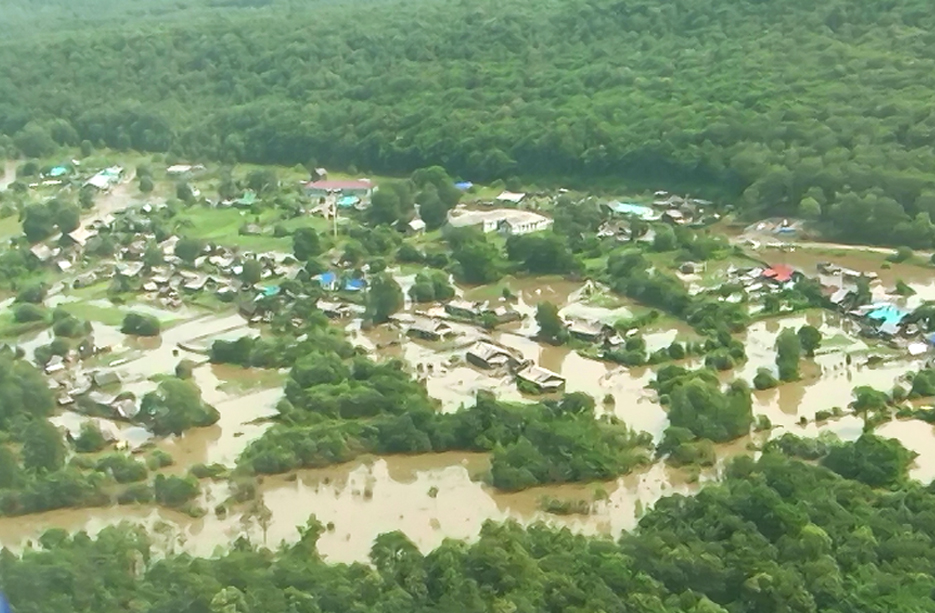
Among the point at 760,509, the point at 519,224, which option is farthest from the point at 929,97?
the point at 760,509

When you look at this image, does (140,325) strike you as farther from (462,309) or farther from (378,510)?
(378,510)

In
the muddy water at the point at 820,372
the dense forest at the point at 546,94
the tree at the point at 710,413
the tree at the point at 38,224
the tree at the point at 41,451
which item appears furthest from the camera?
the dense forest at the point at 546,94

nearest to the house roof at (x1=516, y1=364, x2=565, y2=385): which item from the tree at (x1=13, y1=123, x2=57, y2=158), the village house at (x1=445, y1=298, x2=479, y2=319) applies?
the village house at (x1=445, y1=298, x2=479, y2=319)

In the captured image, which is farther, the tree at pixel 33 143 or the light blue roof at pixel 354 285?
the tree at pixel 33 143

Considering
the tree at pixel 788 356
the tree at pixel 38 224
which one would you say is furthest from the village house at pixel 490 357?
the tree at pixel 38 224

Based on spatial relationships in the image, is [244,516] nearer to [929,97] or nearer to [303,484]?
[303,484]

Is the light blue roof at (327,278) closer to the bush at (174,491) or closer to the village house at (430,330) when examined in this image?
the village house at (430,330)

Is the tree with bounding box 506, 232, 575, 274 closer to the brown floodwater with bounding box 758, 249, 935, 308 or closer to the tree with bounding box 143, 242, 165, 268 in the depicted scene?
the brown floodwater with bounding box 758, 249, 935, 308
